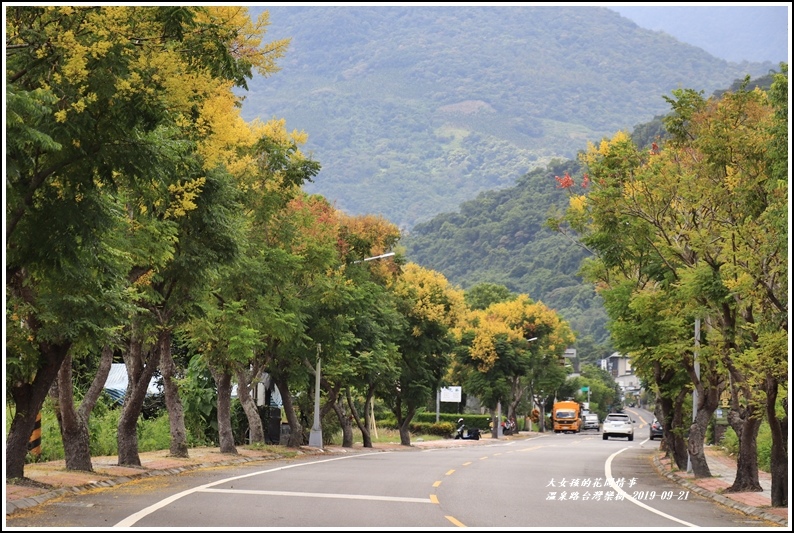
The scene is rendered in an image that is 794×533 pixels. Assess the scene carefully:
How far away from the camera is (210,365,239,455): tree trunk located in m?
34.8

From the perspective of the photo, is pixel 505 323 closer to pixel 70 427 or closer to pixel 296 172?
pixel 296 172

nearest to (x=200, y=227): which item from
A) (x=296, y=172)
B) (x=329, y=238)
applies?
(x=296, y=172)

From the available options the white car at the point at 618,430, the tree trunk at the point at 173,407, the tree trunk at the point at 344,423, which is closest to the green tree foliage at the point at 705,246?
the tree trunk at the point at 173,407

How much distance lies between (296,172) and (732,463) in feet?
62.3

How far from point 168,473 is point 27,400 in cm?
688

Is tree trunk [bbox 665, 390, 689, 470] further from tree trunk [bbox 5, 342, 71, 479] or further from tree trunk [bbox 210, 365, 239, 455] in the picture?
tree trunk [bbox 5, 342, 71, 479]

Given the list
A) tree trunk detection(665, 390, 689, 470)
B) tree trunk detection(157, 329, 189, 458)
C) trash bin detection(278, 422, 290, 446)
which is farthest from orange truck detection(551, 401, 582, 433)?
tree trunk detection(157, 329, 189, 458)

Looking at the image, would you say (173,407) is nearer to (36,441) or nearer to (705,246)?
(36,441)

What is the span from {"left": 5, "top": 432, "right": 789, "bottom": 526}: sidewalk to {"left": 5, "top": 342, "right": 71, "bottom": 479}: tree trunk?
1.29 feet

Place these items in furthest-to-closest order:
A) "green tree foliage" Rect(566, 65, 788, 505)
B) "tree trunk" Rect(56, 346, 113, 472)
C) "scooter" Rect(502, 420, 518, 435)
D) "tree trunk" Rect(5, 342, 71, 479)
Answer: "scooter" Rect(502, 420, 518, 435) < "tree trunk" Rect(56, 346, 113, 472) < "green tree foliage" Rect(566, 65, 788, 505) < "tree trunk" Rect(5, 342, 71, 479)

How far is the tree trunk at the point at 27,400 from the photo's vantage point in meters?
19.3

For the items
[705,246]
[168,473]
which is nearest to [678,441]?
[705,246]

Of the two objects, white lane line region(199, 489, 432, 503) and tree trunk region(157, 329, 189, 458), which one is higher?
tree trunk region(157, 329, 189, 458)

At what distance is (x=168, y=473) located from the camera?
2584 cm
